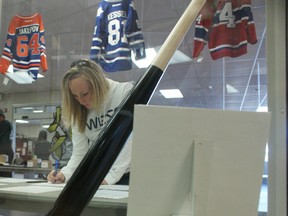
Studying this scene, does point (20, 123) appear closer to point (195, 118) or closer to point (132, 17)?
point (132, 17)

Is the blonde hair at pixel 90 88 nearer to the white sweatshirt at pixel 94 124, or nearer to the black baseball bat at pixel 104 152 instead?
the white sweatshirt at pixel 94 124

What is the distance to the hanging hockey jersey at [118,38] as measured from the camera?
184 centimetres

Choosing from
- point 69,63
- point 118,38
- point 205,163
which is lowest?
point 205,163

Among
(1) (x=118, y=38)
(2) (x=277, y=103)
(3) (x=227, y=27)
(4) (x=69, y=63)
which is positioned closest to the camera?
(2) (x=277, y=103)

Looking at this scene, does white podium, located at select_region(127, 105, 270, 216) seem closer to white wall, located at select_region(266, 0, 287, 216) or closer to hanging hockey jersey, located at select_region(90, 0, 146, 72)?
white wall, located at select_region(266, 0, 287, 216)

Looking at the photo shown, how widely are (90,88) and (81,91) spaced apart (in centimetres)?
4

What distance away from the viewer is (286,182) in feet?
3.34

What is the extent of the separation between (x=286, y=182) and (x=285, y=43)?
50 cm

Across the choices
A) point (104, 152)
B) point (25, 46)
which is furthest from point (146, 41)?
point (104, 152)

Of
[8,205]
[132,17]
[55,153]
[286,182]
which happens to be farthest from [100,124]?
[55,153]

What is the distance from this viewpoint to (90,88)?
48.1 inches

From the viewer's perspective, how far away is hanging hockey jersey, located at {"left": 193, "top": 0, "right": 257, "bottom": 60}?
5.08ft

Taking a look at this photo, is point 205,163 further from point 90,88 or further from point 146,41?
point 146,41

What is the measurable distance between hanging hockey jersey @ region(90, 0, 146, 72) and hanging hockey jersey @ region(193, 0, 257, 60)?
1.32 feet
